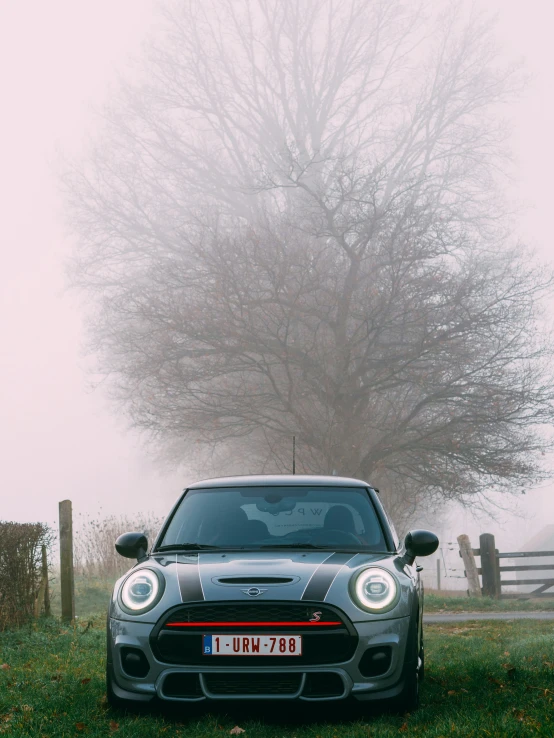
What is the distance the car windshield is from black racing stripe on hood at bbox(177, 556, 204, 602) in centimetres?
57

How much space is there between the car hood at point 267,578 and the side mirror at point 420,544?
1.72 ft

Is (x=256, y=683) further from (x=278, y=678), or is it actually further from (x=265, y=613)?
(x=265, y=613)

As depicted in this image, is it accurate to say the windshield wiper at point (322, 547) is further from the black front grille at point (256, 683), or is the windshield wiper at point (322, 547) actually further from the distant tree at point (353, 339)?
the distant tree at point (353, 339)

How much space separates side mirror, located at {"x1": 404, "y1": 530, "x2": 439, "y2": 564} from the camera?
706cm

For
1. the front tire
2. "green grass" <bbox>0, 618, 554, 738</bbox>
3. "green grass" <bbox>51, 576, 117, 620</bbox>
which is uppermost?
the front tire

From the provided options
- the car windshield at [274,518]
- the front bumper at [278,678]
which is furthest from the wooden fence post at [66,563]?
the front bumper at [278,678]

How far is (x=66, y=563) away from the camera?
14836 millimetres

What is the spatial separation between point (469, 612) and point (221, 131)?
62.6 ft

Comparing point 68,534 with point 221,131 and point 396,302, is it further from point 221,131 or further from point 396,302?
point 221,131

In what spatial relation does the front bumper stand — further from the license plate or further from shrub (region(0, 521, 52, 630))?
shrub (region(0, 521, 52, 630))

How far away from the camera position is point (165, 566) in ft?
21.0

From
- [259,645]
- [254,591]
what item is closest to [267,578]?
[254,591]

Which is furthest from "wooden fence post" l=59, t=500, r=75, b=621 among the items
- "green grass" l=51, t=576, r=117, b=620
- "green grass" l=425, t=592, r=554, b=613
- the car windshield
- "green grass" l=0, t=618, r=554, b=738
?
"green grass" l=425, t=592, r=554, b=613

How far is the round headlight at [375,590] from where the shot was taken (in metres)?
6.04
